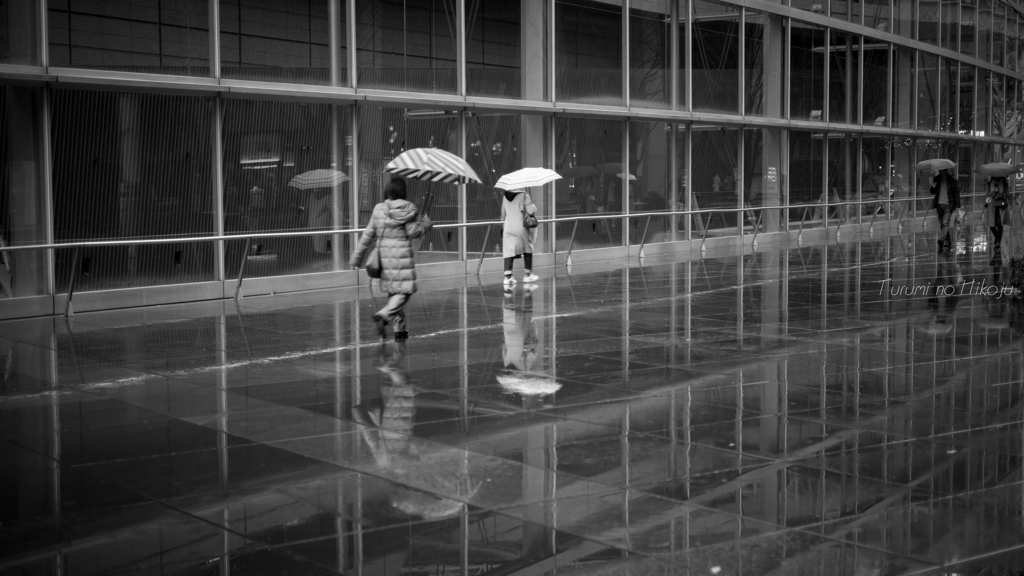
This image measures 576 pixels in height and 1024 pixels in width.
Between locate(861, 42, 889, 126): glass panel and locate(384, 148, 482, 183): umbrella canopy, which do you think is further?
Answer: locate(861, 42, 889, 126): glass panel

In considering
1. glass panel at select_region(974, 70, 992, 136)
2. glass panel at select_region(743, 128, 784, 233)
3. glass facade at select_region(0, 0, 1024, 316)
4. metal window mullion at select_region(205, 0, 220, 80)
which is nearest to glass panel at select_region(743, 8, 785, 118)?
glass facade at select_region(0, 0, 1024, 316)

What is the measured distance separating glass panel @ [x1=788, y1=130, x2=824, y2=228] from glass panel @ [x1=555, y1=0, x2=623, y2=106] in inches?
392

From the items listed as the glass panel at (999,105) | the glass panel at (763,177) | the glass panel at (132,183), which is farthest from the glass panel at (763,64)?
the glass panel at (999,105)

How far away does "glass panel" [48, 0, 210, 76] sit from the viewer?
51.5ft

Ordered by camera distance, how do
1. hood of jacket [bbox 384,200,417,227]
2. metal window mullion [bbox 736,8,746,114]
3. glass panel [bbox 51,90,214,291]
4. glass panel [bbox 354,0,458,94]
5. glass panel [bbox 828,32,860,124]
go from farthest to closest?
1. glass panel [bbox 828,32,860,124]
2. metal window mullion [bbox 736,8,746,114]
3. glass panel [bbox 354,0,458,94]
4. glass panel [bbox 51,90,214,291]
5. hood of jacket [bbox 384,200,417,227]

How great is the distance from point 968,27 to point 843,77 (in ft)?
50.7

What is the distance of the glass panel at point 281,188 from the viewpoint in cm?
1744

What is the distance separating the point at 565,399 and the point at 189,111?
10.2 metres

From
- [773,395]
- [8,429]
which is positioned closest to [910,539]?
[773,395]

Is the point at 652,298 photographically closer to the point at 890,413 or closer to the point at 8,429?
the point at 890,413

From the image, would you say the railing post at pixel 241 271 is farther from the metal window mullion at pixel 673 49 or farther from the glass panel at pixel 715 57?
the glass panel at pixel 715 57

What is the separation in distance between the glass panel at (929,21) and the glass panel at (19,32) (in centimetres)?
3508

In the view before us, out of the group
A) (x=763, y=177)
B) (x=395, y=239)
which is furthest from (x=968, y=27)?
(x=395, y=239)

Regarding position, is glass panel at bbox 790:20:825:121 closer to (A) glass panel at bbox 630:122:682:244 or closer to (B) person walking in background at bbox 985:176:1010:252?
(A) glass panel at bbox 630:122:682:244
